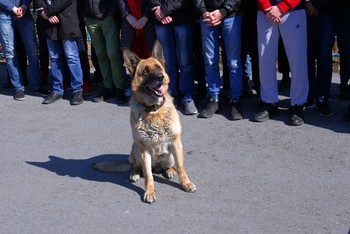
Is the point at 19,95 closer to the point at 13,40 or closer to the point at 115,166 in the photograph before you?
the point at 13,40

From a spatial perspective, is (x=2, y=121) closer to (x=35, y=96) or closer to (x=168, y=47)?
(x=35, y=96)

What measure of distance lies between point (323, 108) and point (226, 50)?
1471 millimetres

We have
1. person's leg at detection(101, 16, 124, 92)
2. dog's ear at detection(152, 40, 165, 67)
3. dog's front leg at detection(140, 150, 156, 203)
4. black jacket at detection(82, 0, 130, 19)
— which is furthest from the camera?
person's leg at detection(101, 16, 124, 92)

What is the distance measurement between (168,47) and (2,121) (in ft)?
8.84

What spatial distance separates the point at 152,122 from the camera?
433 centimetres

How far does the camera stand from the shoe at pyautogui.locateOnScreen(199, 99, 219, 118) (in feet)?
20.1

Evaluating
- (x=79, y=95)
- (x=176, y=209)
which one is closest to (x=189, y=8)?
(x=79, y=95)

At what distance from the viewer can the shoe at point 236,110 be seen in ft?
19.5

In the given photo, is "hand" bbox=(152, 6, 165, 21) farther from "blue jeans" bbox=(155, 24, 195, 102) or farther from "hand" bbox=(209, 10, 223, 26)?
"hand" bbox=(209, 10, 223, 26)

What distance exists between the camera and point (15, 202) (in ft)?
14.3

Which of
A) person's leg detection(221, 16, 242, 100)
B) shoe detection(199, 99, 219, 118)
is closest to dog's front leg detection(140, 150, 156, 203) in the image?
shoe detection(199, 99, 219, 118)

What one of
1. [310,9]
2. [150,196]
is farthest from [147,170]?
[310,9]

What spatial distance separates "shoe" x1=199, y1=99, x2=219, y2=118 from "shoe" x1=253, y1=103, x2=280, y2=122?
1.91 feet

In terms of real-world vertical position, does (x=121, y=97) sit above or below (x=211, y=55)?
below
